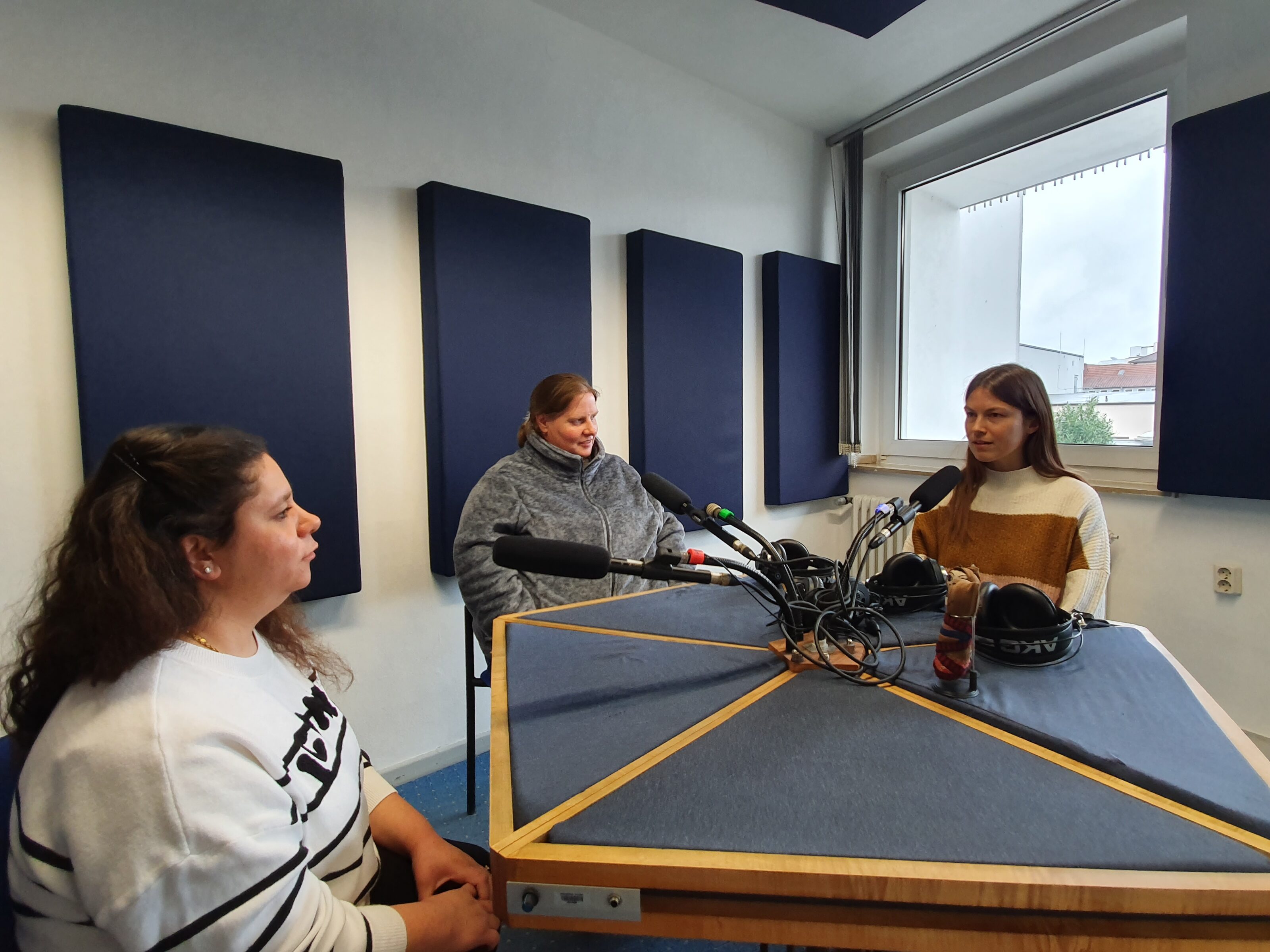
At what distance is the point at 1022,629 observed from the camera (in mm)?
1073

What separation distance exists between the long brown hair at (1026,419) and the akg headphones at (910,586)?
0.65 meters

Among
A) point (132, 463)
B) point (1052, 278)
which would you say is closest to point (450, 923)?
point (132, 463)

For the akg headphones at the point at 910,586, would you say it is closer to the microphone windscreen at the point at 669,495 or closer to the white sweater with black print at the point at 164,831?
the microphone windscreen at the point at 669,495

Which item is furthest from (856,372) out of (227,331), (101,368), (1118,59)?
(101,368)

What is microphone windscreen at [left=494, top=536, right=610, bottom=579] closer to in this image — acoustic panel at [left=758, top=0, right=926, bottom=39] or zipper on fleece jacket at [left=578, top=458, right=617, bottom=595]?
zipper on fleece jacket at [left=578, top=458, right=617, bottom=595]

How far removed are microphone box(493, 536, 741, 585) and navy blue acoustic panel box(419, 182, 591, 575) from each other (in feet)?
4.36

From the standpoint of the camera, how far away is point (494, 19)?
2.33 meters

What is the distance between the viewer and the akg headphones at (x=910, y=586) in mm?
1375

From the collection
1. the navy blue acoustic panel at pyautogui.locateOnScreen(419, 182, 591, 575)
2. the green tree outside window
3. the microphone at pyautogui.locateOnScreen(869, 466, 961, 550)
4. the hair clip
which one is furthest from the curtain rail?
the hair clip

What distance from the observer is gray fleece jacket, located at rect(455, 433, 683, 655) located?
6.13ft

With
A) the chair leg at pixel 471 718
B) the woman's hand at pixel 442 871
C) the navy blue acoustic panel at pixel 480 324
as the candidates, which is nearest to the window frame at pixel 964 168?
the navy blue acoustic panel at pixel 480 324

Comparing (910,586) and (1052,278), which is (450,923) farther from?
(1052,278)

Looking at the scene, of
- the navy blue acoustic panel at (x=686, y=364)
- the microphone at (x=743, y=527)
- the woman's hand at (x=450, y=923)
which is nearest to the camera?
the woman's hand at (x=450, y=923)

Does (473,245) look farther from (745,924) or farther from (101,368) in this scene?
(745,924)
